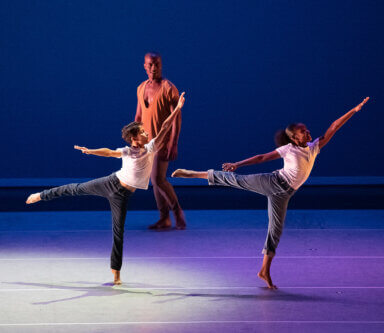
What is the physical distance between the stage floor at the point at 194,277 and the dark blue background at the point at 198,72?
275 centimetres

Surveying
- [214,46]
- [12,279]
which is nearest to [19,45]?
[214,46]

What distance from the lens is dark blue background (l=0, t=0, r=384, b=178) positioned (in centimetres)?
916

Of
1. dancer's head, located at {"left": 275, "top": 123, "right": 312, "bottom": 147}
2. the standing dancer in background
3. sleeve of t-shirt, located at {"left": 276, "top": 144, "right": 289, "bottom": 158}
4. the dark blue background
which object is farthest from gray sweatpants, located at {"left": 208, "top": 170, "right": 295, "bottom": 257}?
the dark blue background

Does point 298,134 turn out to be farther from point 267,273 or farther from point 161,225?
point 161,225

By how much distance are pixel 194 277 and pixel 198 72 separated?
4978 mm

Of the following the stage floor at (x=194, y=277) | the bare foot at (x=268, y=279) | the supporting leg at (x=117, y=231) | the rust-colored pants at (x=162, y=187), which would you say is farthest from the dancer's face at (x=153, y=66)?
the bare foot at (x=268, y=279)

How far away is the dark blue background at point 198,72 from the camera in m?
9.16

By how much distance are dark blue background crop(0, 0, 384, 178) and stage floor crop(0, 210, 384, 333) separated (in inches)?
108

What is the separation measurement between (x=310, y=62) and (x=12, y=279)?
5707mm

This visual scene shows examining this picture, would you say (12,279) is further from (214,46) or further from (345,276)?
(214,46)

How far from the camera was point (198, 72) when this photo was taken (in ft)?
30.4

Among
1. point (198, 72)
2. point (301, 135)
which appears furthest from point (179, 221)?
point (198, 72)

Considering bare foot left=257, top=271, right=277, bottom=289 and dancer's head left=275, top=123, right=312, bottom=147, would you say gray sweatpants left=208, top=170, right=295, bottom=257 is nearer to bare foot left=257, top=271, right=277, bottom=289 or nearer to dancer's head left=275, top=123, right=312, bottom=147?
bare foot left=257, top=271, right=277, bottom=289

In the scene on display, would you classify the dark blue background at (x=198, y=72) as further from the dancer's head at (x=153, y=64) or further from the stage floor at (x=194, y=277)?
the dancer's head at (x=153, y=64)
